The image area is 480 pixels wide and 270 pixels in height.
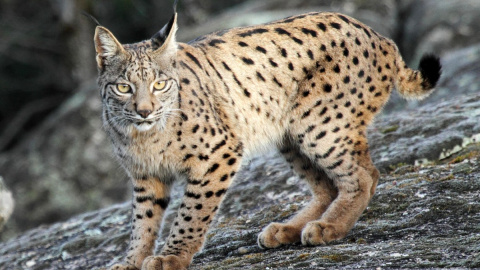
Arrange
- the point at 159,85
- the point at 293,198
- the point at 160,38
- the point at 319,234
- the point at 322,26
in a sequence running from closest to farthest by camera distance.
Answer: the point at 319,234
the point at 159,85
the point at 160,38
the point at 322,26
the point at 293,198

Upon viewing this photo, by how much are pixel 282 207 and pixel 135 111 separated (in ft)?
6.40

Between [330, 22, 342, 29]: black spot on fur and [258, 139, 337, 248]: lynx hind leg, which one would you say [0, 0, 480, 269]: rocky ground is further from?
[330, 22, 342, 29]: black spot on fur

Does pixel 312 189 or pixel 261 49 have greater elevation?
pixel 261 49

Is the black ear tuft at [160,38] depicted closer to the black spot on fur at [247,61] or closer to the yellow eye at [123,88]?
the yellow eye at [123,88]

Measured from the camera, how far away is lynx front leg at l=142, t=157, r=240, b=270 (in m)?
5.82

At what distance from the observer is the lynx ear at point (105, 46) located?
19.3 feet

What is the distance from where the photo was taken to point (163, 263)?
5578 mm

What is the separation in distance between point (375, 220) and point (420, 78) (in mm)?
1754

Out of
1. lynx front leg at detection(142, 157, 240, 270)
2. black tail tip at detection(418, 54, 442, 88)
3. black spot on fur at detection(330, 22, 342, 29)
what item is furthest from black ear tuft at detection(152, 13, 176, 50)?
black tail tip at detection(418, 54, 442, 88)

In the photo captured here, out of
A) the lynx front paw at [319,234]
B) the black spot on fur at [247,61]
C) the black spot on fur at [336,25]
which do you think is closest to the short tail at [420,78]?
the black spot on fur at [336,25]

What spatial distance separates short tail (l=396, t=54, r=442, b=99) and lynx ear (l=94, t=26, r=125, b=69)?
274cm

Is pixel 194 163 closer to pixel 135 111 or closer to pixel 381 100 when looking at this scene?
pixel 135 111

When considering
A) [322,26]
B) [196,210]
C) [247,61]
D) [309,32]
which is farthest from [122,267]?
[322,26]

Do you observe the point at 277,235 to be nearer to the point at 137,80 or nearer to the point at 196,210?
the point at 196,210
